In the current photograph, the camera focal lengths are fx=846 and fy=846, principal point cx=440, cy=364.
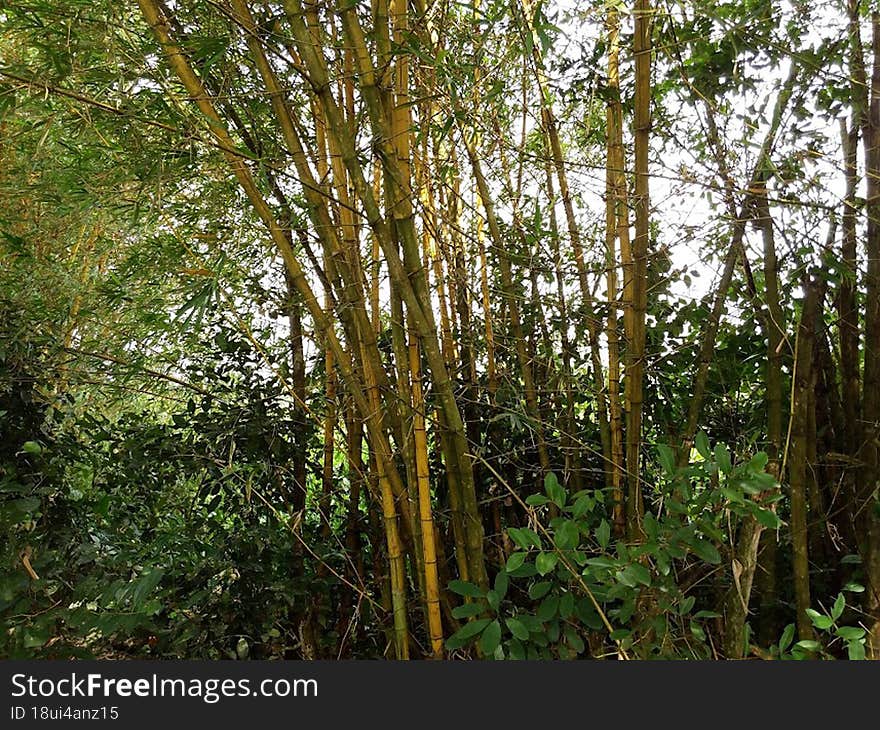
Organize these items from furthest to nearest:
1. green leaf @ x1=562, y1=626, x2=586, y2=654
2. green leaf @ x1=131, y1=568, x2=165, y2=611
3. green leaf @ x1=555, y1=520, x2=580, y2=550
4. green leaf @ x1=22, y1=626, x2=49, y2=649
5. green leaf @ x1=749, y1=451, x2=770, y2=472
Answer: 1. green leaf @ x1=22, y1=626, x2=49, y2=649
2. green leaf @ x1=131, y1=568, x2=165, y2=611
3. green leaf @ x1=562, y1=626, x2=586, y2=654
4. green leaf @ x1=555, y1=520, x2=580, y2=550
5. green leaf @ x1=749, y1=451, x2=770, y2=472

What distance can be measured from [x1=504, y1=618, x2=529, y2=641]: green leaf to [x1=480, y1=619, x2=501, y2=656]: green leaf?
3cm

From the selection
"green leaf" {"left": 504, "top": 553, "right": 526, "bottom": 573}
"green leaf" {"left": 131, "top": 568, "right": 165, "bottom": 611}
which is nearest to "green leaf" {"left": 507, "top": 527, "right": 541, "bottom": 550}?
"green leaf" {"left": 504, "top": 553, "right": 526, "bottom": 573}

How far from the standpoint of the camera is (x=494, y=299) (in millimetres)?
2285

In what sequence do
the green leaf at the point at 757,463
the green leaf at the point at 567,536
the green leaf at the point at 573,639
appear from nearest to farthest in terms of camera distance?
the green leaf at the point at 757,463
the green leaf at the point at 567,536
the green leaf at the point at 573,639

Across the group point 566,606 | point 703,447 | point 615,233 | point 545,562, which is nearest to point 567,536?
point 545,562

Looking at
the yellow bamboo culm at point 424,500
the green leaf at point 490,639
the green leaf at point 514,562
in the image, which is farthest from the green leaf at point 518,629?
the yellow bamboo culm at point 424,500

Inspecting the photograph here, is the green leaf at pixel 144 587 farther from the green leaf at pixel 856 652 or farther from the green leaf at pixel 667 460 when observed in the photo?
the green leaf at pixel 856 652

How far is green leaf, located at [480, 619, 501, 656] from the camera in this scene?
157 centimetres

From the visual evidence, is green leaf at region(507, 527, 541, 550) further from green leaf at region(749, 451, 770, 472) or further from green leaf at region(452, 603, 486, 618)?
green leaf at region(749, 451, 770, 472)

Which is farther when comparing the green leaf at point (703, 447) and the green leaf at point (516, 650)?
the green leaf at point (516, 650)

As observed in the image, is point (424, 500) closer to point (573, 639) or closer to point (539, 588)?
point (539, 588)

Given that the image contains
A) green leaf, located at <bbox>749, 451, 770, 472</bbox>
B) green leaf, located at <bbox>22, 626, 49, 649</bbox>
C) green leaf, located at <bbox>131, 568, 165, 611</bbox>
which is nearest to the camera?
green leaf, located at <bbox>749, 451, 770, 472</bbox>

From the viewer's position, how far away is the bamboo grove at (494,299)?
1.65 meters

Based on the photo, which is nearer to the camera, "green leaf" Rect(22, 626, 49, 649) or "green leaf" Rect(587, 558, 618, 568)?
"green leaf" Rect(587, 558, 618, 568)
